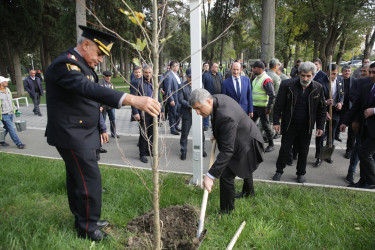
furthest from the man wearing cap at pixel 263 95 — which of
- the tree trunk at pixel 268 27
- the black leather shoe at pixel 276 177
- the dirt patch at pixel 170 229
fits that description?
the dirt patch at pixel 170 229

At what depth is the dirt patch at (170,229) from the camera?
2678 millimetres

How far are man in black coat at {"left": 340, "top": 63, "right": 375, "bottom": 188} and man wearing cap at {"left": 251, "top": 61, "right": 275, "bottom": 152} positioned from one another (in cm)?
190

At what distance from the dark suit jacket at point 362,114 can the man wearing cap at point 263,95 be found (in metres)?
1.81

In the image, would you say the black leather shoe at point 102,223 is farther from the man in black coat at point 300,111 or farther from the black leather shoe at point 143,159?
the man in black coat at point 300,111

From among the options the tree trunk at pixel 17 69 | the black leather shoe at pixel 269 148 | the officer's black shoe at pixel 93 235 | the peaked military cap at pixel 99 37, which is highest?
the tree trunk at pixel 17 69

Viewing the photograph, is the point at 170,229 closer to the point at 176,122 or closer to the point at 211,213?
the point at 211,213

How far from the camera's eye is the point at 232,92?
5.92 metres

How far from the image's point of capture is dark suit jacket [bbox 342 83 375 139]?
3.95 metres

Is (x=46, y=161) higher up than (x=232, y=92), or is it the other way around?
(x=232, y=92)

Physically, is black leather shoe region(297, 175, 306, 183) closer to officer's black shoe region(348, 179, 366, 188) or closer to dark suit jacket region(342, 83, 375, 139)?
officer's black shoe region(348, 179, 366, 188)

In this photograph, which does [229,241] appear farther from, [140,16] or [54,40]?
[54,40]

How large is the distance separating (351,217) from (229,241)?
1622 mm

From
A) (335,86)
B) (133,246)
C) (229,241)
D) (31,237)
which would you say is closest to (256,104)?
(335,86)

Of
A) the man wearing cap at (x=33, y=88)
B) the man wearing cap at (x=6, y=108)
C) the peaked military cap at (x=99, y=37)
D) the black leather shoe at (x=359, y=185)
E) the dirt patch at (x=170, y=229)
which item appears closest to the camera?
the peaked military cap at (x=99, y=37)
